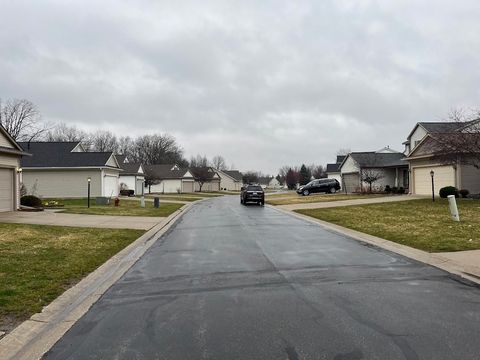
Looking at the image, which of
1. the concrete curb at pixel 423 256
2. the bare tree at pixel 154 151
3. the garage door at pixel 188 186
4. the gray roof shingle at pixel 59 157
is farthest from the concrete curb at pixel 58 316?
the bare tree at pixel 154 151

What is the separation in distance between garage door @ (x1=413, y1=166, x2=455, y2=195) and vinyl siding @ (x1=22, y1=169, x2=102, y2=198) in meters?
27.4

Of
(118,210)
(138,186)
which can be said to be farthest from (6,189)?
(138,186)

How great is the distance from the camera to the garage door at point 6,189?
24.9m

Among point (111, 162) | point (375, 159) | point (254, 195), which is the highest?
point (375, 159)

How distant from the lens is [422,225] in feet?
58.0

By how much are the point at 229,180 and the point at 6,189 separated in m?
106

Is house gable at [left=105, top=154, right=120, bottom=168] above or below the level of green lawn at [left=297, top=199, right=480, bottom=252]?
above

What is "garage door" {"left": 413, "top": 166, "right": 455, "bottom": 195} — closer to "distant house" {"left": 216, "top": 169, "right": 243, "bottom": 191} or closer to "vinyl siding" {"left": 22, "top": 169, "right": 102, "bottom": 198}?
"vinyl siding" {"left": 22, "top": 169, "right": 102, "bottom": 198}

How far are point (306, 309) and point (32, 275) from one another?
17.2 feet

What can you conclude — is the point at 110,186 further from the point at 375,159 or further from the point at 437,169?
the point at 437,169

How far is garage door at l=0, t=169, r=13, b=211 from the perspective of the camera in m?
24.9

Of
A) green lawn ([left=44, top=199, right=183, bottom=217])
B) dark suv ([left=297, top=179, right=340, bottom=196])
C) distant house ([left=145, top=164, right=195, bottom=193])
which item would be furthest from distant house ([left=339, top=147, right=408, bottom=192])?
distant house ([left=145, top=164, right=195, bottom=193])

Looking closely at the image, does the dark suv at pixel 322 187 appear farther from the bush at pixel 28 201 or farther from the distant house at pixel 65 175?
the bush at pixel 28 201

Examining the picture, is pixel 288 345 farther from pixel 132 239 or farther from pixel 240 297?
pixel 132 239
